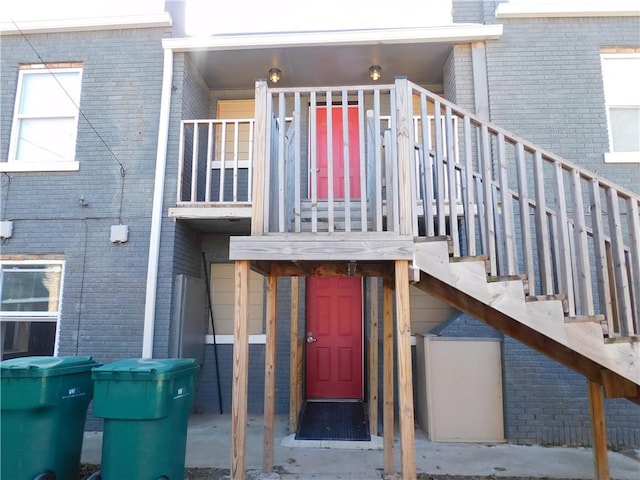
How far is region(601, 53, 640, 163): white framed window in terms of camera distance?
552cm

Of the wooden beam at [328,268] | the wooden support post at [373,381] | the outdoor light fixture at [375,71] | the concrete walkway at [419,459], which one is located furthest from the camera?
the outdoor light fixture at [375,71]

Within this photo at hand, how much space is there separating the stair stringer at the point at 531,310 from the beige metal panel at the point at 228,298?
3.82m

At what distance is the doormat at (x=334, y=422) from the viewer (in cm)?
504

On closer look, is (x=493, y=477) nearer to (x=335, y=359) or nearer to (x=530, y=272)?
(x=530, y=272)

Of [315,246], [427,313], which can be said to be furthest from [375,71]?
[315,246]

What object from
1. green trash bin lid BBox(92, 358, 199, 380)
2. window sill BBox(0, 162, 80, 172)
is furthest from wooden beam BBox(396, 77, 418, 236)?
window sill BBox(0, 162, 80, 172)

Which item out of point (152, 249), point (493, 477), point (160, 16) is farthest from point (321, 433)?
point (160, 16)

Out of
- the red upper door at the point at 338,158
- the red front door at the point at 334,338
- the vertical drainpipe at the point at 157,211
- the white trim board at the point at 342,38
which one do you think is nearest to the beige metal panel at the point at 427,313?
the red front door at the point at 334,338

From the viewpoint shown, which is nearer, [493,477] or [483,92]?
[493,477]

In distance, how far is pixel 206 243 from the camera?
6641 millimetres

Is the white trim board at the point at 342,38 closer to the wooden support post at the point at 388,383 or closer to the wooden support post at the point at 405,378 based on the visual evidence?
the wooden support post at the point at 388,383

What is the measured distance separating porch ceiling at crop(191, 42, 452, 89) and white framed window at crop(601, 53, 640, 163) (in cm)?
216

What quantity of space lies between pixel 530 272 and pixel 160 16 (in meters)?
5.83

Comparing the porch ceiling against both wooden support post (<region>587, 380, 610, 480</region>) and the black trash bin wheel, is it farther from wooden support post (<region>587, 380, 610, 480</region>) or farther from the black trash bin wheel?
the black trash bin wheel
